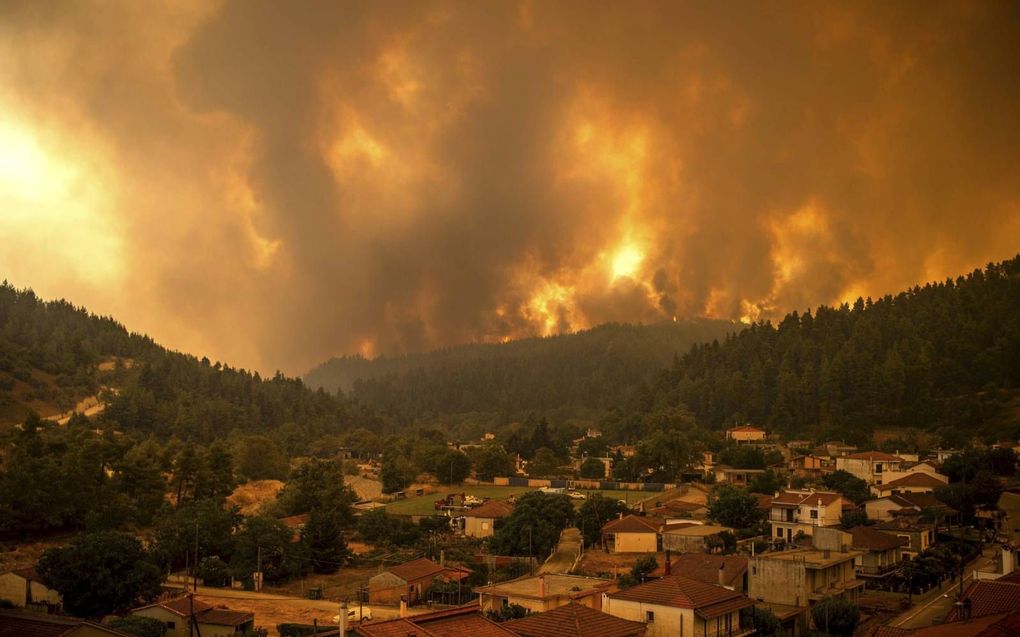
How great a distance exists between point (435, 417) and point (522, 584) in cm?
15740

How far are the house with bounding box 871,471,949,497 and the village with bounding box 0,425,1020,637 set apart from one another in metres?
0.18

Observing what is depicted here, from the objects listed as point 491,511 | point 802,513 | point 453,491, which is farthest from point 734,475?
point 491,511

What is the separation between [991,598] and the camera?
22.3 metres

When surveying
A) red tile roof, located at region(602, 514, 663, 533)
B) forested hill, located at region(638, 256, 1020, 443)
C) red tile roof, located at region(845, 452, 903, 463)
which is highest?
forested hill, located at region(638, 256, 1020, 443)

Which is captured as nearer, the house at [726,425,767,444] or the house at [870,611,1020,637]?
the house at [870,611,1020,637]

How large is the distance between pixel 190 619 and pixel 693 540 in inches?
1001

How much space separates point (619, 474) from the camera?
7412cm

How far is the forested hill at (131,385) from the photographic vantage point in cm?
9619

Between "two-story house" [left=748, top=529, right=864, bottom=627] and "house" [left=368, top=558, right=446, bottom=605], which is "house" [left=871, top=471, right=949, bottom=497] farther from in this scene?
"house" [left=368, top=558, right=446, bottom=605]

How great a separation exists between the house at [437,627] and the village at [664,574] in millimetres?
48

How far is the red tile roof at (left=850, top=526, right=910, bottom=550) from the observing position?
127 feet

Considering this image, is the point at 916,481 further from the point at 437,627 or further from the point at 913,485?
the point at 437,627

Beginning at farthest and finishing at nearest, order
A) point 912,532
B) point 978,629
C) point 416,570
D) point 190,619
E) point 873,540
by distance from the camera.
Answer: point 912,532, point 873,540, point 416,570, point 190,619, point 978,629

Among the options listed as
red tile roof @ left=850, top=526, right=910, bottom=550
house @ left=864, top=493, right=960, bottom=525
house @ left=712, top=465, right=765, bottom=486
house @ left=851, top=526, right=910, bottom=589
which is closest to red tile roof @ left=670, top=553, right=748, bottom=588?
house @ left=851, top=526, right=910, bottom=589
